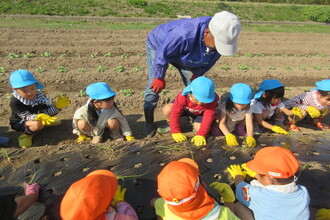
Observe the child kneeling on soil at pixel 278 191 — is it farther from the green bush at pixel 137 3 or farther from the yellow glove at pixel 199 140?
the green bush at pixel 137 3

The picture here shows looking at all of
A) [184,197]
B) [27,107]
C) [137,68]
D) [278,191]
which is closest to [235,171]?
[278,191]

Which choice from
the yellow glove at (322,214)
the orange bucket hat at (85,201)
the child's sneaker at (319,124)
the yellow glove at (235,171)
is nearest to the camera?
the orange bucket hat at (85,201)

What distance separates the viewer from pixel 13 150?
2.50 m

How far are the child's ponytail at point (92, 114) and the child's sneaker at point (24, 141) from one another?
0.86m

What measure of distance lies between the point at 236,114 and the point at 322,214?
4.84ft

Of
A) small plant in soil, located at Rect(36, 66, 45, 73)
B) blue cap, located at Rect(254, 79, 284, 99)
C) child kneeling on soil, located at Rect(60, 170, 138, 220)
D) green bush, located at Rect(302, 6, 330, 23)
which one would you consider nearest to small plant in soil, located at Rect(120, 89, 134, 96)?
small plant in soil, located at Rect(36, 66, 45, 73)

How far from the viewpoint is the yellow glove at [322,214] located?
1.91 metres

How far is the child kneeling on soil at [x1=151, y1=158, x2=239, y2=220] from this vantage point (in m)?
1.45

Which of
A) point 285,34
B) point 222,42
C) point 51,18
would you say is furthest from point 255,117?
point 51,18

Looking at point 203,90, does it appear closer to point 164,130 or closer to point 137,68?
point 164,130

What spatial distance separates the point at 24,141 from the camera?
3.00 meters

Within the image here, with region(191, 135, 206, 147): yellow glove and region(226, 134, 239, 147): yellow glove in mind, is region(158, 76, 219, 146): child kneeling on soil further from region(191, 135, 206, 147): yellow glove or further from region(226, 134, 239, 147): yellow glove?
region(226, 134, 239, 147): yellow glove

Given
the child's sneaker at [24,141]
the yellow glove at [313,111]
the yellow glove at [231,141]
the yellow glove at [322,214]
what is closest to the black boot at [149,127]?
the yellow glove at [231,141]

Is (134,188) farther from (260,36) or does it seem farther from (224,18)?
(260,36)
